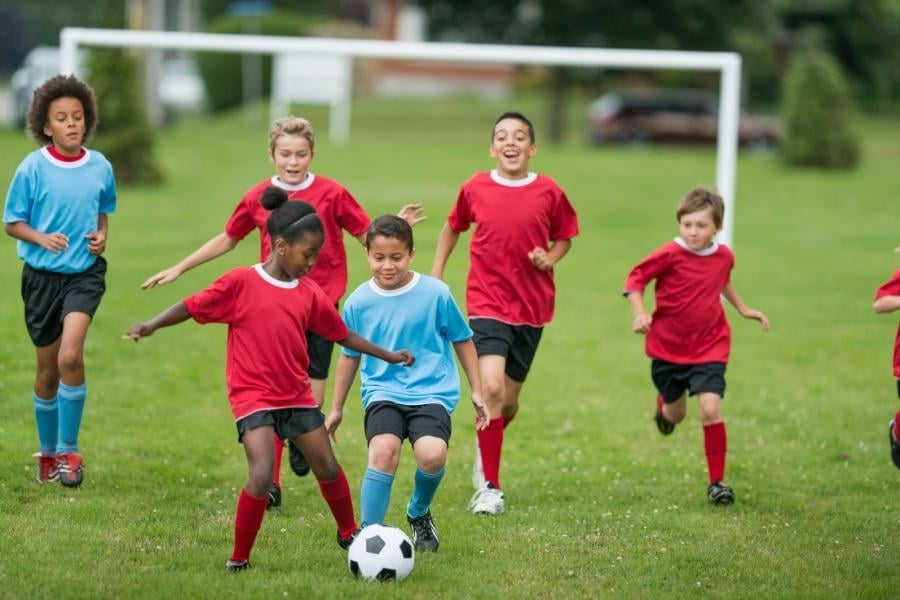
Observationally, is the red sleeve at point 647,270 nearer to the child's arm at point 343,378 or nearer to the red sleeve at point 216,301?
the child's arm at point 343,378

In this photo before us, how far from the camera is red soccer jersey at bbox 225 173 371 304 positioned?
26.0 feet

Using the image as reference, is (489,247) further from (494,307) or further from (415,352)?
(415,352)

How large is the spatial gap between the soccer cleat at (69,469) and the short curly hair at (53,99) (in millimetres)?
1837

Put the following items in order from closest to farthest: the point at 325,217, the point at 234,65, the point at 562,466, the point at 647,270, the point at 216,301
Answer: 1. the point at 216,301
2. the point at 325,217
3. the point at 647,270
4. the point at 562,466
5. the point at 234,65

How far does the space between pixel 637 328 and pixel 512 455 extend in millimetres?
2267

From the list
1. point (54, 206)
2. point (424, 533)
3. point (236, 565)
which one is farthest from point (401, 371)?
point (54, 206)

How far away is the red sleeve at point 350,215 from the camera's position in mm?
7988

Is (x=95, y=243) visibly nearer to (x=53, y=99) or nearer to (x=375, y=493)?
(x=53, y=99)

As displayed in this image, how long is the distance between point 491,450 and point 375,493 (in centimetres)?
158

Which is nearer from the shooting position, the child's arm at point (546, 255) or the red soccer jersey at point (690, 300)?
the child's arm at point (546, 255)

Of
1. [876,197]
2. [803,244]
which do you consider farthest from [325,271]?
[876,197]

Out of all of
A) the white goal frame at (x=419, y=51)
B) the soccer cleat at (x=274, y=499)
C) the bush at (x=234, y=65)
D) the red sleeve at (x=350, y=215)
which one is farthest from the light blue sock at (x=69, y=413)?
the bush at (x=234, y=65)

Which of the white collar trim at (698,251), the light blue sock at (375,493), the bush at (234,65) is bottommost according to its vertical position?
the light blue sock at (375,493)

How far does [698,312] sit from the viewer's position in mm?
8406
